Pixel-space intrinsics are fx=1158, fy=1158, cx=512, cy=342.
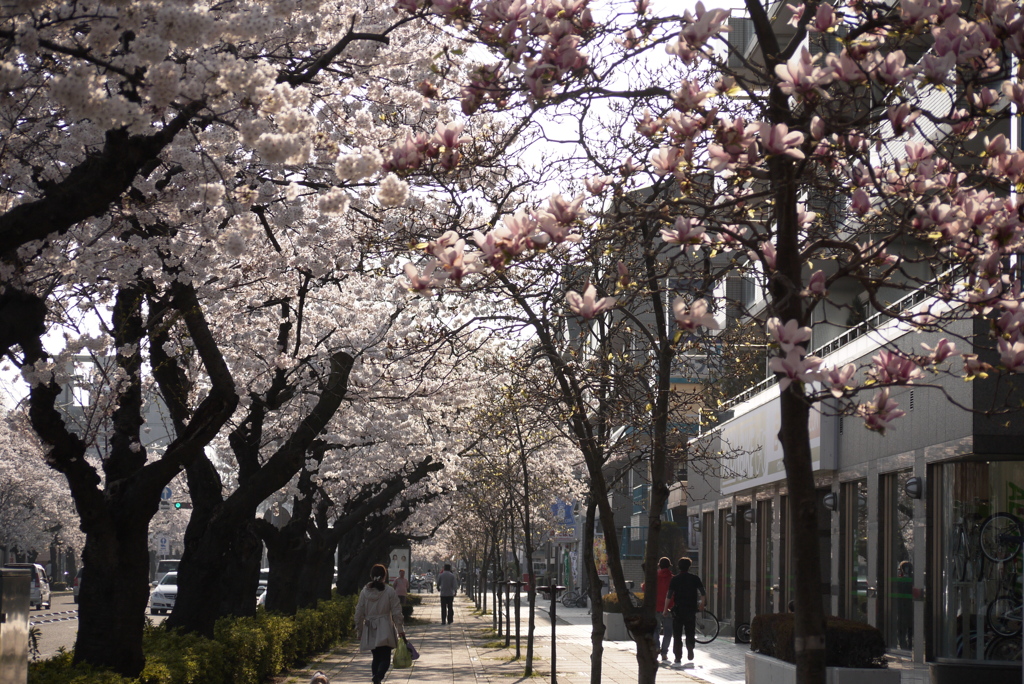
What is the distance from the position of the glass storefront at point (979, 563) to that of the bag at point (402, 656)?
22.4ft

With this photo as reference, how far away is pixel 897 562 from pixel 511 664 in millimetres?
7416

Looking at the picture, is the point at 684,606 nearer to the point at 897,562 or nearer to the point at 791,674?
the point at 897,562

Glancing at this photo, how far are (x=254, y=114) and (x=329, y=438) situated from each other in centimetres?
1506

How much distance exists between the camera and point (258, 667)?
52.9 feet

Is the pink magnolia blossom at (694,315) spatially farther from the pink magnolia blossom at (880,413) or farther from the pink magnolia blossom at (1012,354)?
the pink magnolia blossom at (1012,354)

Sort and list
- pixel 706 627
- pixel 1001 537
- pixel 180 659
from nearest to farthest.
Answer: pixel 180 659, pixel 1001 537, pixel 706 627

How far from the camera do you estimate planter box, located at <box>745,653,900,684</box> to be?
39.7 feet

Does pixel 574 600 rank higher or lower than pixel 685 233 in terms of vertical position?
lower

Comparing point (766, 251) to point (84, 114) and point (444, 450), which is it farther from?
point (444, 450)

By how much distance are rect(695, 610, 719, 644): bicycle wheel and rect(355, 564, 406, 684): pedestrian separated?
43.2ft

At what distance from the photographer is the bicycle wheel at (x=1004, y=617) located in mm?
14008

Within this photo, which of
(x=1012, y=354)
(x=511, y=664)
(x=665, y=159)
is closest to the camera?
(x=665, y=159)

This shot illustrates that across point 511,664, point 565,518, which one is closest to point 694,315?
point 511,664

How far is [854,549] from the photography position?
64.5ft
